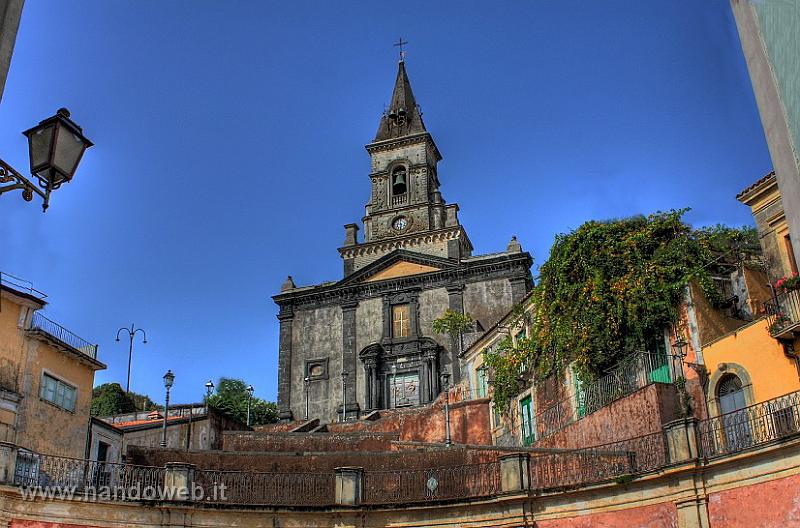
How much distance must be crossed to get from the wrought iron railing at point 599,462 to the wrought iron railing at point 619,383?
201 centimetres

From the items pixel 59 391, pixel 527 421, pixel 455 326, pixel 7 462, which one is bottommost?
pixel 7 462

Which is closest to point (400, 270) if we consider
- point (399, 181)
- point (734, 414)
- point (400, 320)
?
point (400, 320)

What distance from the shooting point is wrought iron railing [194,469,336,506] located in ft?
83.0

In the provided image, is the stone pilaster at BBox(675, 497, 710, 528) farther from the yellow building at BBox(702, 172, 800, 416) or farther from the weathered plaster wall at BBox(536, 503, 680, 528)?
the yellow building at BBox(702, 172, 800, 416)

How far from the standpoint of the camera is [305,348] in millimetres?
54625

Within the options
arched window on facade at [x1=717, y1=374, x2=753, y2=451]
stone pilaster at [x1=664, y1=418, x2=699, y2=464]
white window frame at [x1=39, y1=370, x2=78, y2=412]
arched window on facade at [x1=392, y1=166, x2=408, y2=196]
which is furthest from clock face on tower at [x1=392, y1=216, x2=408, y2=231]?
stone pilaster at [x1=664, y1=418, x2=699, y2=464]

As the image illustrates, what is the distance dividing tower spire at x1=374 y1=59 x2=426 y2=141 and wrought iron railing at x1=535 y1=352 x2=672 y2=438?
39.8m

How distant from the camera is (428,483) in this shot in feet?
84.1

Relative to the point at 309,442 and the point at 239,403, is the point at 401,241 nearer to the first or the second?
the point at 239,403

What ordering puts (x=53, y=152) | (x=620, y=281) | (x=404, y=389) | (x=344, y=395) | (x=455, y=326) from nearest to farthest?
1. (x=53, y=152)
2. (x=620, y=281)
3. (x=455, y=326)
4. (x=404, y=389)
5. (x=344, y=395)

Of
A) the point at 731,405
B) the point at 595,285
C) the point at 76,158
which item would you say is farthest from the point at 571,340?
the point at 76,158

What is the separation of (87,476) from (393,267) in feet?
105

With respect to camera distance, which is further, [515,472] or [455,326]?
[455,326]

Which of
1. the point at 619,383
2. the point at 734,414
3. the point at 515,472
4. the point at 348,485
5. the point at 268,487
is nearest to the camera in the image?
the point at 734,414
